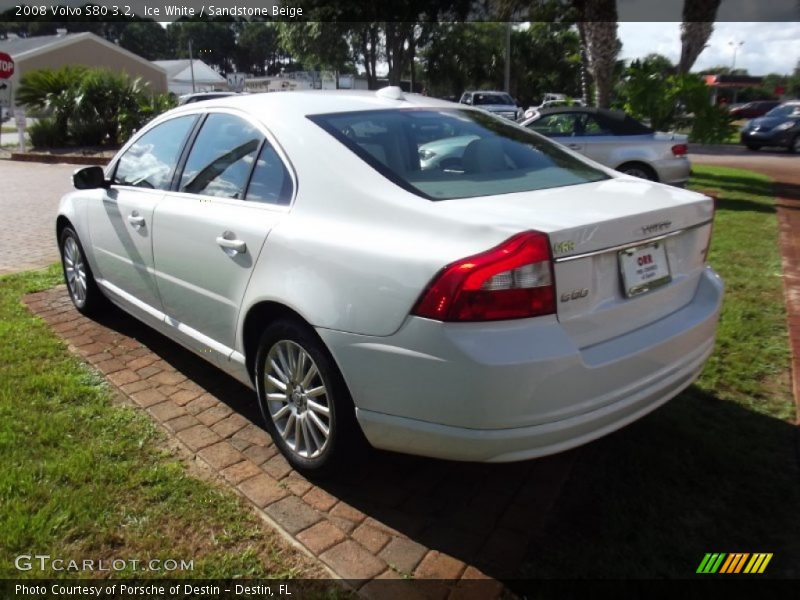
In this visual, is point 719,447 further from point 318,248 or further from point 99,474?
point 99,474

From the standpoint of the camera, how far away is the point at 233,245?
2.95 meters

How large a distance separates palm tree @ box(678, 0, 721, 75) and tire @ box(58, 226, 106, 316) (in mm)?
13635

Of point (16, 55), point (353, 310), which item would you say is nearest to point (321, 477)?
point (353, 310)

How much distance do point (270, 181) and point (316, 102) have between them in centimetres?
54

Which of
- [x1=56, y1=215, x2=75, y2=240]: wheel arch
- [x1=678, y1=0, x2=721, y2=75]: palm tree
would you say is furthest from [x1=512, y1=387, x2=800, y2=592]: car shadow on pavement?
[x1=678, y1=0, x2=721, y2=75]: palm tree

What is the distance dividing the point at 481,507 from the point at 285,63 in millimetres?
101257

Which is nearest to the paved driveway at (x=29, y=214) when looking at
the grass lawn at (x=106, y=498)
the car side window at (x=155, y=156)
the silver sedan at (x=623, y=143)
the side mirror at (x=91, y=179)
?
the side mirror at (x=91, y=179)

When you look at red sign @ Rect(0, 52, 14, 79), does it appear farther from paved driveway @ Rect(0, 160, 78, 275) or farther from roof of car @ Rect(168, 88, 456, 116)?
roof of car @ Rect(168, 88, 456, 116)

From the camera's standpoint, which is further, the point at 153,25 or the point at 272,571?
the point at 153,25

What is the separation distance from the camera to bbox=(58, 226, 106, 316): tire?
15.7 feet

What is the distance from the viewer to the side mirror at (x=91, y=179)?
4254 mm

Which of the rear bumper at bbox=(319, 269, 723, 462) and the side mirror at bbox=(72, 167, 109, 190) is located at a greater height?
the side mirror at bbox=(72, 167, 109, 190)

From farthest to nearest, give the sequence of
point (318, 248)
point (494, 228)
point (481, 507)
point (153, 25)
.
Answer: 1. point (153, 25)
2. point (481, 507)
3. point (318, 248)
4. point (494, 228)

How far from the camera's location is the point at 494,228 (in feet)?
7.16
